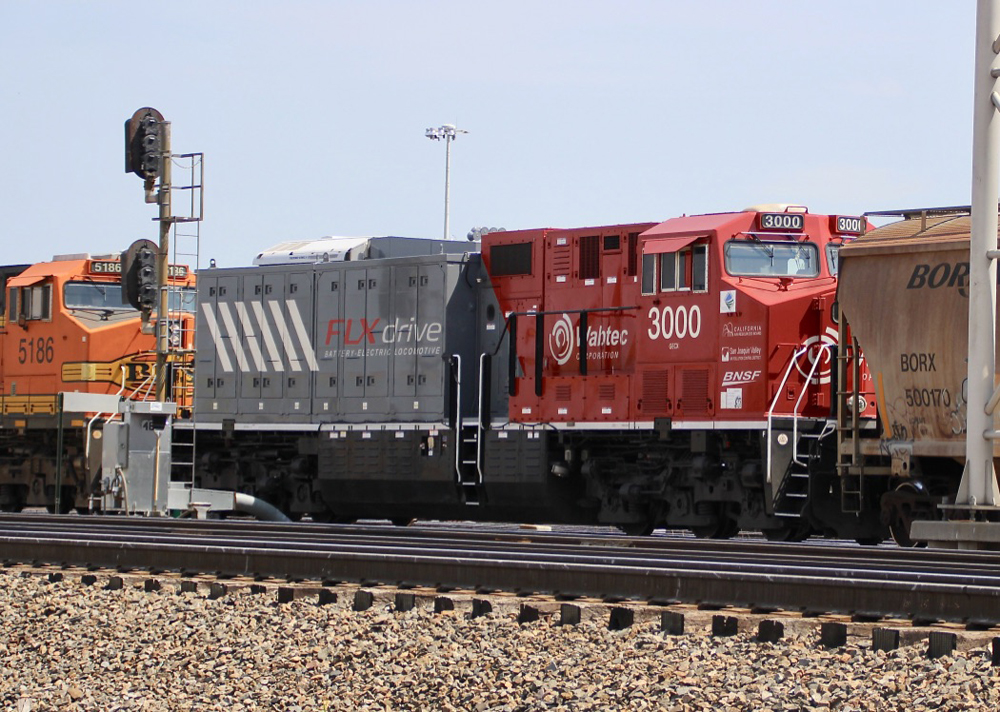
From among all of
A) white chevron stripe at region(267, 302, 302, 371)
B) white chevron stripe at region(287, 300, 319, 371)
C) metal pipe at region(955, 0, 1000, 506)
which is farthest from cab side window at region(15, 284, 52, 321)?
metal pipe at region(955, 0, 1000, 506)

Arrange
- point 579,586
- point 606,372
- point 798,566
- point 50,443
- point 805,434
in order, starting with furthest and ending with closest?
point 50,443
point 606,372
point 805,434
point 798,566
point 579,586

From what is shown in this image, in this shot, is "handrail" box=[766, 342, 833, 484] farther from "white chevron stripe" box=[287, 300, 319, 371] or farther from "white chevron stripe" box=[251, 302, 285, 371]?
"white chevron stripe" box=[251, 302, 285, 371]

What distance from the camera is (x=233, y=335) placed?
2292 cm

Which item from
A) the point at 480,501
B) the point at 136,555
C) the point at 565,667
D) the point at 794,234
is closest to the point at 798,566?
the point at 565,667

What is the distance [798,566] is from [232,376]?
13.4m

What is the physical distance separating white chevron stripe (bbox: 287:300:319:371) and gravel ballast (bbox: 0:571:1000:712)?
11102 millimetres

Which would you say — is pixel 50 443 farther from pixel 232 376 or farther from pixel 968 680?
pixel 968 680

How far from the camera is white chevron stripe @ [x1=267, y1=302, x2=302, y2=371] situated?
2206 cm

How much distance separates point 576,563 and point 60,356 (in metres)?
15.6

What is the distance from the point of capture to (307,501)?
72.1 ft

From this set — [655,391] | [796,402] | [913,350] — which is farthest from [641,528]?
[913,350]

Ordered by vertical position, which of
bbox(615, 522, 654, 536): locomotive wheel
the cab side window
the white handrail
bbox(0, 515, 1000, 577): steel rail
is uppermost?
the cab side window

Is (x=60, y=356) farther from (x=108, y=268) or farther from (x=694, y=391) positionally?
(x=694, y=391)

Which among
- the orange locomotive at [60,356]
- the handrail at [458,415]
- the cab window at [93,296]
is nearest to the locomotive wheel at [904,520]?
the handrail at [458,415]
